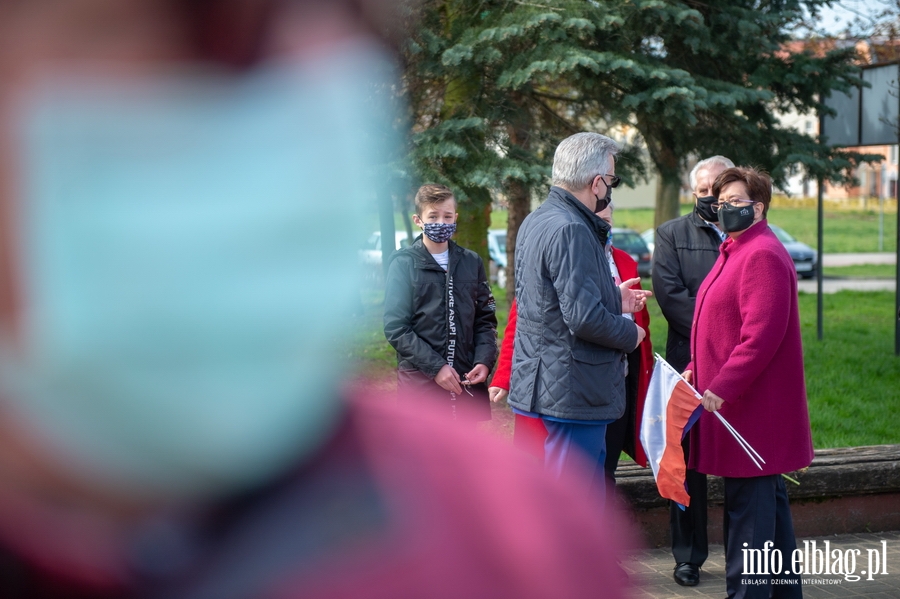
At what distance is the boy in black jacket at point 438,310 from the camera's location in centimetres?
498

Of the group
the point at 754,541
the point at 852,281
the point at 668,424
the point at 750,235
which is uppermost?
the point at 750,235

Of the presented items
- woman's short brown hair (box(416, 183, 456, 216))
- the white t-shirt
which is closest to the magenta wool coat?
the white t-shirt

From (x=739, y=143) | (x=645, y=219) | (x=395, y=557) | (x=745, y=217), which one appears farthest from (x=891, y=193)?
(x=395, y=557)

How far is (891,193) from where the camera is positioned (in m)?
62.2

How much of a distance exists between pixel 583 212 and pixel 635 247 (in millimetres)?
22277

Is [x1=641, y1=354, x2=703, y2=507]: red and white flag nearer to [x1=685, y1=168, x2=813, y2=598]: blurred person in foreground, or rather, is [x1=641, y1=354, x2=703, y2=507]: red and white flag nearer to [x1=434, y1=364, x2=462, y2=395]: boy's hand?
[x1=685, y1=168, x2=813, y2=598]: blurred person in foreground

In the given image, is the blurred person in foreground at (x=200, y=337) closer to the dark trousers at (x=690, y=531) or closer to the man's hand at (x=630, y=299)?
the man's hand at (x=630, y=299)

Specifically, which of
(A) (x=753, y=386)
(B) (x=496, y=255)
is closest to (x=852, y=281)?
(B) (x=496, y=255)

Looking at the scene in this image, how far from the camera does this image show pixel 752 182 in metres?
4.43

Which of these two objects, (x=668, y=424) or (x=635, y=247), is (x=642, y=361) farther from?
(x=635, y=247)

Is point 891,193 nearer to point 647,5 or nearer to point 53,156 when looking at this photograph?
point 647,5

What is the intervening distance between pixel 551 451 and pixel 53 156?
11.9 feet

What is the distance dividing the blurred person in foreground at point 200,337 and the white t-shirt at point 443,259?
4.61 metres

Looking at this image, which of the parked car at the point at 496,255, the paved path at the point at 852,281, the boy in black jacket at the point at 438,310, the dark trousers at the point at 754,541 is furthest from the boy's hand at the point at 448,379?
the parked car at the point at 496,255
